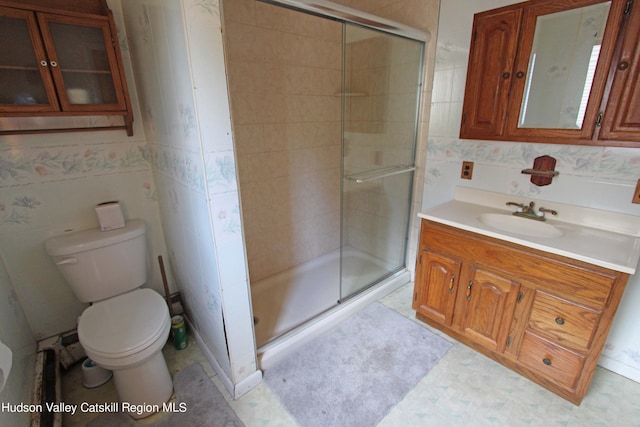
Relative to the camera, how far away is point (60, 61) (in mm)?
1339

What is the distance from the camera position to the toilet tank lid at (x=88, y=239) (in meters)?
1.46

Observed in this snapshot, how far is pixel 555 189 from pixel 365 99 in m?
1.32

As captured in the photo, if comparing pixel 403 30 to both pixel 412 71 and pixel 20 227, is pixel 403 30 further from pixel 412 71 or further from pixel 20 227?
pixel 20 227

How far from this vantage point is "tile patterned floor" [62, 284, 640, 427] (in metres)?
1.39

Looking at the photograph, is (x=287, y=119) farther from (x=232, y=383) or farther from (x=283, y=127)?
(x=232, y=383)

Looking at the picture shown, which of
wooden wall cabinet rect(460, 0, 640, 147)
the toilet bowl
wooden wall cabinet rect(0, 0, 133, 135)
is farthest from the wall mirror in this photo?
the toilet bowl

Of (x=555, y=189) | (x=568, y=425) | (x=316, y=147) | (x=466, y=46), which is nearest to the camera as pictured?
(x=568, y=425)

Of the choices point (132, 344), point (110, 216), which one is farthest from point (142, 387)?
point (110, 216)

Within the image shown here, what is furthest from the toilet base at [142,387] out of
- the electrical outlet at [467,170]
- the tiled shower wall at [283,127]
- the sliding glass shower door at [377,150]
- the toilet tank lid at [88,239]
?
the electrical outlet at [467,170]

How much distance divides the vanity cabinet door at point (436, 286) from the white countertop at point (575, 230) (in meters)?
0.26

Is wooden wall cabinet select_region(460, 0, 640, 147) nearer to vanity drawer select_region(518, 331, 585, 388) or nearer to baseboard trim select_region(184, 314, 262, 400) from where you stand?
vanity drawer select_region(518, 331, 585, 388)

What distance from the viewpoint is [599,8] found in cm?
138

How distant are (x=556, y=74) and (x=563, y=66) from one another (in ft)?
0.13

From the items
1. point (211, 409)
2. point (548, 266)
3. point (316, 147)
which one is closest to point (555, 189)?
point (548, 266)
